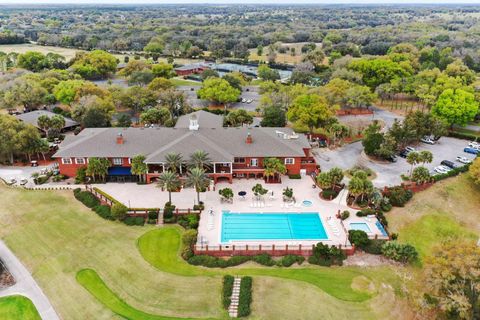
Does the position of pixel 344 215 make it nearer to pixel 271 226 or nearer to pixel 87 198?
pixel 271 226

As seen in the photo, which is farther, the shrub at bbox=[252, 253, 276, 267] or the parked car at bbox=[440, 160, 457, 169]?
the parked car at bbox=[440, 160, 457, 169]

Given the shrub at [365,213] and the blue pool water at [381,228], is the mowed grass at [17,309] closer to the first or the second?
the shrub at [365,213]

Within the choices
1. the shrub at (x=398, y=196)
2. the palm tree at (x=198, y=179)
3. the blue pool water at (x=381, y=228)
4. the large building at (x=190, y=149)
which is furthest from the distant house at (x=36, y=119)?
the shrub at (x=398, y=196)

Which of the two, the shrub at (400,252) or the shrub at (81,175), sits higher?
the shrub at (81,175)

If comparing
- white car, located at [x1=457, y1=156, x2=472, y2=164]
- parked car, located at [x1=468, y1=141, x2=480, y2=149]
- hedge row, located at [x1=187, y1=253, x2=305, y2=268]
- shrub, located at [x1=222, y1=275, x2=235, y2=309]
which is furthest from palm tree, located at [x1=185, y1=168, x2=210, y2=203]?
parked car, located at [x1=468, y1=141, x2=480, y2=149]

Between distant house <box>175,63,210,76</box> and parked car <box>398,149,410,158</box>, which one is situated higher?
distant house <box>175,63,210,76</box>

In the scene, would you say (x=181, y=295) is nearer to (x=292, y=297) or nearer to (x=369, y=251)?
(x=292, y=297)

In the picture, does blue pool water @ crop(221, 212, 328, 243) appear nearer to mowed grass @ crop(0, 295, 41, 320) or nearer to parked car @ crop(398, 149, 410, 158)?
mowed grass @ crop(0, 295, 41, 320)
